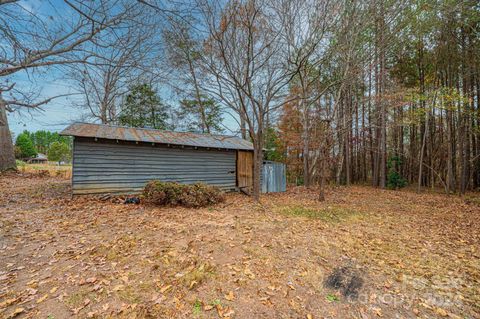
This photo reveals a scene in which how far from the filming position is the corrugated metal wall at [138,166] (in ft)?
24.9

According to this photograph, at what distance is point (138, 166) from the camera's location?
8602 millimetres

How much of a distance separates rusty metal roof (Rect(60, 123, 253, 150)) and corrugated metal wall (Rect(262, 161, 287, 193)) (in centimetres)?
147

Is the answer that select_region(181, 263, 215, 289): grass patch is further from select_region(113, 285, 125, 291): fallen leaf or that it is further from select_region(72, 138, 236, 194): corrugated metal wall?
select_region(72, 138, 236, 194): corrugated metal wall

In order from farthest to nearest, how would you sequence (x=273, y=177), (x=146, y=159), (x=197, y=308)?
(x=273, y=177) < (x=146, y=159) < (x=197, y=308)

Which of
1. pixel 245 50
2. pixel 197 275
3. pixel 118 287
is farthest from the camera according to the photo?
pixel 245 50

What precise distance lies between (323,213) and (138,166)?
712cm

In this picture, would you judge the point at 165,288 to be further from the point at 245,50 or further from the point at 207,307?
the point at 245,50

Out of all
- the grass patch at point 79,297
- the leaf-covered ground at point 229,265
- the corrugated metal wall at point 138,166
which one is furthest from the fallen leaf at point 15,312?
the corrugated metal wall at point 138,166

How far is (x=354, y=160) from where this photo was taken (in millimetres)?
18172

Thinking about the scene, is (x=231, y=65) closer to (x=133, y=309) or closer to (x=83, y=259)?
(x=83, y=259)

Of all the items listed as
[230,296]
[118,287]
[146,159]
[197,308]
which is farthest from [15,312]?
[146,159]

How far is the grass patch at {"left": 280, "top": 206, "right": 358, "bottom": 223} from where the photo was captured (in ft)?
19.9

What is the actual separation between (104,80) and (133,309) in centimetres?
1731

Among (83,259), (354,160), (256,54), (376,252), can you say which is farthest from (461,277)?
(354,160)
